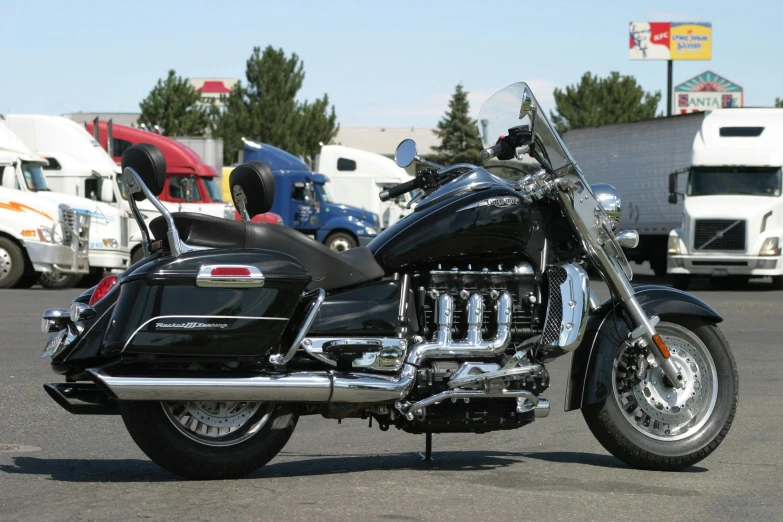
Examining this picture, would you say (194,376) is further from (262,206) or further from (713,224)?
(713,224)

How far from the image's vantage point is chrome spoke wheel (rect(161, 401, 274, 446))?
5664 mm

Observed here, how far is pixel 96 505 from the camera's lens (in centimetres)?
525

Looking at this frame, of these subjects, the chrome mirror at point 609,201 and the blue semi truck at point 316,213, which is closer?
the chrome mirror at point 609,201

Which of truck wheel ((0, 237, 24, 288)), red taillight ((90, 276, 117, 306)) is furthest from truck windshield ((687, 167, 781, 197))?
red taillight ((90, 276, 117, 306))

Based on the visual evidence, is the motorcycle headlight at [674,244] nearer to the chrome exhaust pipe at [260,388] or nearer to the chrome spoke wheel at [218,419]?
the chrome exhaust pipe at [260,388]

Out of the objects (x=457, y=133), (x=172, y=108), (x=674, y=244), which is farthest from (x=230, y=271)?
(x=457, y=133)

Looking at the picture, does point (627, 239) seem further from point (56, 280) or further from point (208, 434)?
point (56, 280)

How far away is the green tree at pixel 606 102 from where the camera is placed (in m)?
74.9

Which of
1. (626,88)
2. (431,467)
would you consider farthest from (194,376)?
(626,88)

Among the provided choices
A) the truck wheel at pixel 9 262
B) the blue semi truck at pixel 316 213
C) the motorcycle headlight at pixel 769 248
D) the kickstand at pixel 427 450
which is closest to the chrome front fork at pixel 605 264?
the kickstand at pixel 427 450

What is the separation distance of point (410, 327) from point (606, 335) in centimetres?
102

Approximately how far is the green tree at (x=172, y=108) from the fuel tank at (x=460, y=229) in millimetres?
51702

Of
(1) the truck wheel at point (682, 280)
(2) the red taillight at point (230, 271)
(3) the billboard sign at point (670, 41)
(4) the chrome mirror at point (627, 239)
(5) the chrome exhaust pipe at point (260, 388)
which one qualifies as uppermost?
(3) the billboard sign at point (670, 41)

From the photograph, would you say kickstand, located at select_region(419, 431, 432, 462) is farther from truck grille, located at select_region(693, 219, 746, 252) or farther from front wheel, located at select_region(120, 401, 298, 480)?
truck grille, located at select_region(693, 219, 746, 252)
